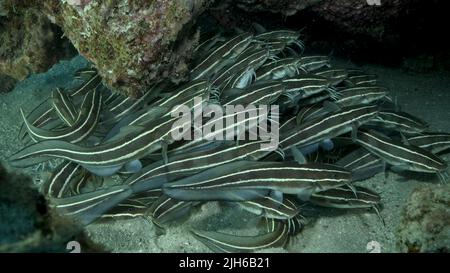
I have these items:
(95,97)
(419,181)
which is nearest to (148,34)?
(95,97)

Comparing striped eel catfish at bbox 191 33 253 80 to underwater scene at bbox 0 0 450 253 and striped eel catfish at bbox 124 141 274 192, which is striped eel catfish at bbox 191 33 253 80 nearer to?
underwater scene at bbox 0 0 450 253

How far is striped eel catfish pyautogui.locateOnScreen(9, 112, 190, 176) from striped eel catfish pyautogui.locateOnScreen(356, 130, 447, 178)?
253cm

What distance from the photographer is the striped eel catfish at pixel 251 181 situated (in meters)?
4.23

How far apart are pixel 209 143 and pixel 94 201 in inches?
58.3

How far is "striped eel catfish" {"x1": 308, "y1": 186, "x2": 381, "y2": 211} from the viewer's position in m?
4.66

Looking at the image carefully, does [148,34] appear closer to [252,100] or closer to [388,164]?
[252,100]

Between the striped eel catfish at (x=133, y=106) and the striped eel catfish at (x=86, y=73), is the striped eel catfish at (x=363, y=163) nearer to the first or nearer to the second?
the striped eel catfish at (x=133, y=106)

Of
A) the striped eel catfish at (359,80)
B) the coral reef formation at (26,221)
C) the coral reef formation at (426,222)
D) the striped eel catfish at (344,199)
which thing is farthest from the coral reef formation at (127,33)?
the coral reef formation at (426,222)

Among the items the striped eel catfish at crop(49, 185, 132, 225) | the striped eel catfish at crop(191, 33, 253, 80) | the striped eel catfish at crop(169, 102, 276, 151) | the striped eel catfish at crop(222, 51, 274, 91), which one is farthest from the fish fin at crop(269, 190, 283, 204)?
the striped eel catfish at crop(191, 33, 253, 80)

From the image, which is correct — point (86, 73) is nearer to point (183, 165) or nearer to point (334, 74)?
point (183, 165)

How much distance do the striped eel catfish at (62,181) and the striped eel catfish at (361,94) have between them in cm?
371

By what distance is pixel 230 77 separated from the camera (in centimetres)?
552

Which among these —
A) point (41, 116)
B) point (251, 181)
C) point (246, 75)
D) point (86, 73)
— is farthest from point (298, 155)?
point (41, 116)
